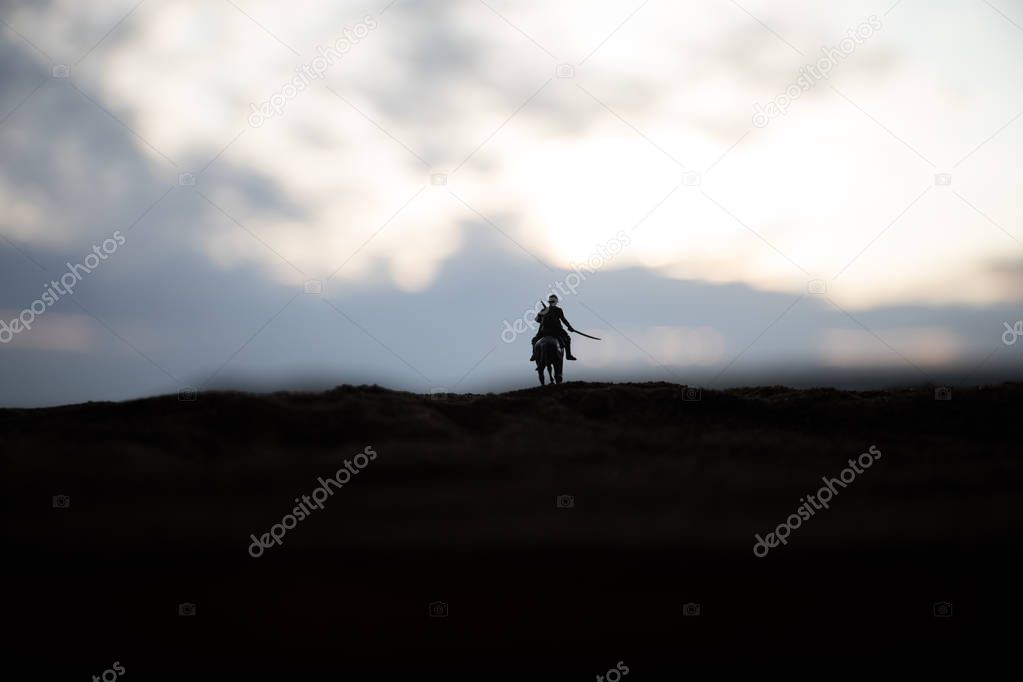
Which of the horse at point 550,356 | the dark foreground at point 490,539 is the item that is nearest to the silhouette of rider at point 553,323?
the horse at point 550,356

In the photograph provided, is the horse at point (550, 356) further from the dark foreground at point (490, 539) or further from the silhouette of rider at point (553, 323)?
the dark foreground at point (490, 539)

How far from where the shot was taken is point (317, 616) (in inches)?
490

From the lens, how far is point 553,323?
26609 millimetres

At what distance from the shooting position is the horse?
26.4 meters

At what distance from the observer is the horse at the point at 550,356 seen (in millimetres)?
26375

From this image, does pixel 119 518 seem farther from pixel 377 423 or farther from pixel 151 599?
pixel 377 423

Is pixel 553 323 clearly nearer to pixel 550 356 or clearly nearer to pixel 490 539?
pixel 550 356

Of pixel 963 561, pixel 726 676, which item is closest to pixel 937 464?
pixel 963 561

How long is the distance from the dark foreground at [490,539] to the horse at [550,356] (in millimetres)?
4282

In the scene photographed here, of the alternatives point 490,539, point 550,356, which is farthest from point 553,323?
point 490,539

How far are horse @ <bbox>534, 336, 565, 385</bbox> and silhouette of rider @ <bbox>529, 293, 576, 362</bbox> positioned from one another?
175 mm

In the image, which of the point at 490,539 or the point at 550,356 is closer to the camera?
the point at 490,539

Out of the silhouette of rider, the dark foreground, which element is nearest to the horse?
the silhouette of rider

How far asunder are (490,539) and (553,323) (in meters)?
12.7
